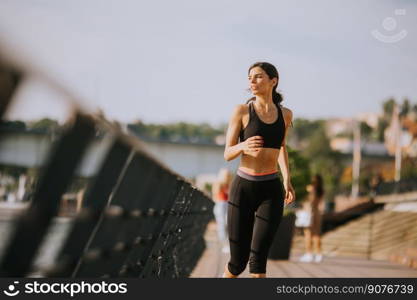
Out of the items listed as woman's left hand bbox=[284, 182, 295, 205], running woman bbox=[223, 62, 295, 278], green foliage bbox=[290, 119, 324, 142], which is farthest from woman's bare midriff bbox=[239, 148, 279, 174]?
green foliage bbox=[290, 119, 324, 142]

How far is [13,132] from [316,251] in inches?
586

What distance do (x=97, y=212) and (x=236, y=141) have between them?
2.49 metres

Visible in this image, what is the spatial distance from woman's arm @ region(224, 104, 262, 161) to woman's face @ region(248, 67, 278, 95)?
168mm

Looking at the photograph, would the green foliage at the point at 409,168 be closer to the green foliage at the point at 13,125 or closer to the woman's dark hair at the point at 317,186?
the woman's dark hair at the point at 317,186

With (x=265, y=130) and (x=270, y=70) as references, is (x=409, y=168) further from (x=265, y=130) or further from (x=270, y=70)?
(x=265, y=130)

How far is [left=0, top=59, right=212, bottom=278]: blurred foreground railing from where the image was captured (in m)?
1.88

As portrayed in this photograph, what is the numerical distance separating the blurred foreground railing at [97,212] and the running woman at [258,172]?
50cm

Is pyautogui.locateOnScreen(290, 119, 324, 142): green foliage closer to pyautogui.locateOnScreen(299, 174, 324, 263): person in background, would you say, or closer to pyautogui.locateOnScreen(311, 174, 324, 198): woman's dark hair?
pyautogui.locateOnScreen(299, 174, 324, 263): person in background

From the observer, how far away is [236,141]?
16.9 ft

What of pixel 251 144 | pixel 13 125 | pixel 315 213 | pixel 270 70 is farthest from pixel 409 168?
pixel 13 125

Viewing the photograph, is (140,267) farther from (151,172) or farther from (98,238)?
(98,238)

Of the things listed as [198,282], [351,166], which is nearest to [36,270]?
[198,282]

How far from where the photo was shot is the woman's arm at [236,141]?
4844 mm

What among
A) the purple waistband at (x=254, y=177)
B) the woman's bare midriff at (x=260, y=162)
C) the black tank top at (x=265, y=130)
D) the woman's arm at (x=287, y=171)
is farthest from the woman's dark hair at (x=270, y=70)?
the purple waistband at (x=254, y=177)
